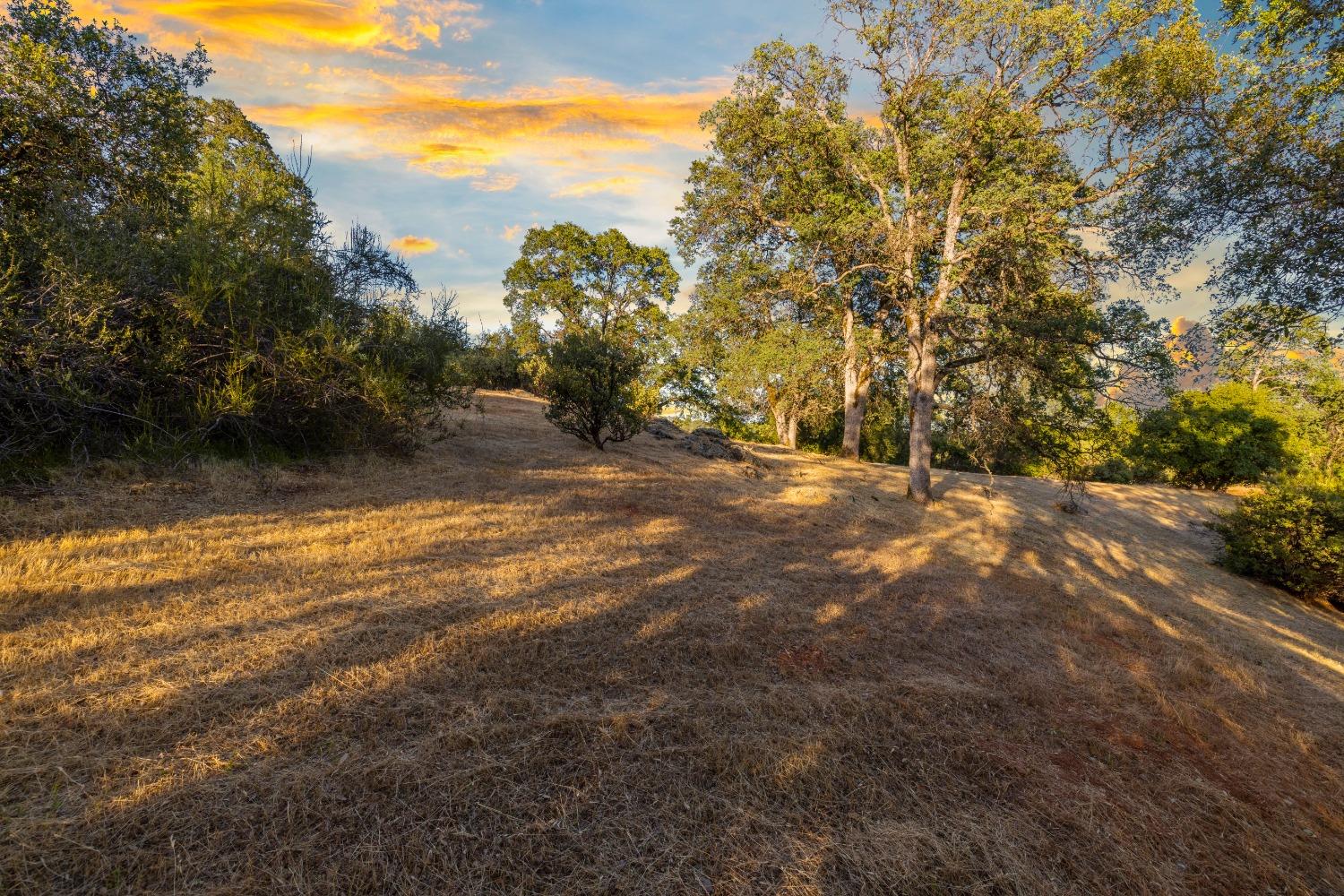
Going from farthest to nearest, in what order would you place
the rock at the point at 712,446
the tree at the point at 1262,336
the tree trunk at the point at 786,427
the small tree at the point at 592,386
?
the tree trunk at the point at 786,427
the rock at the point at 712,446
the small tree at the point at 592,386
the tree at the point at 1262,336

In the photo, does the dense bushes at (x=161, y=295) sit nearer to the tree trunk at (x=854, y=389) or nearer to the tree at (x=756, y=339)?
the tree at (x=756, y=339)

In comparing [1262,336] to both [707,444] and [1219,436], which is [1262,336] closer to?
[707,444]

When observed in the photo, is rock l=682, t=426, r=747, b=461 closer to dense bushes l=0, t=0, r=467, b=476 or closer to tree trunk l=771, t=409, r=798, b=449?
tree trunk l=771, t=409, r=798, b=449

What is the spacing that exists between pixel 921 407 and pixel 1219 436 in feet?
69.9

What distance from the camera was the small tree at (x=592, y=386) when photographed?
1359 centimetres

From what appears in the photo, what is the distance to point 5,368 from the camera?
580 cm

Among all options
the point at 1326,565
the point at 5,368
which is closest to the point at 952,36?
the point at 1326,565

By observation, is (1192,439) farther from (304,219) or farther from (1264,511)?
(304,219)

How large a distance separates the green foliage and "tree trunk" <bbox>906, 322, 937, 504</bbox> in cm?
1728

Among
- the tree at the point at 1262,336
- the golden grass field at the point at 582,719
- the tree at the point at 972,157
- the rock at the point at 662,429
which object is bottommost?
the golden grass field at the point at 582,719

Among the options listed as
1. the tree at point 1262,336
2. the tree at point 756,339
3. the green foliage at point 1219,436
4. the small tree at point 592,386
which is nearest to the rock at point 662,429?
the tree at point 756,339

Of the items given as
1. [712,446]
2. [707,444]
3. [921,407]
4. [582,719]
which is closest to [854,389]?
[921,407]

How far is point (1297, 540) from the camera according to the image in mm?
11523

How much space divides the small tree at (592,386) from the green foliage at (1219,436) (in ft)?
82.1
